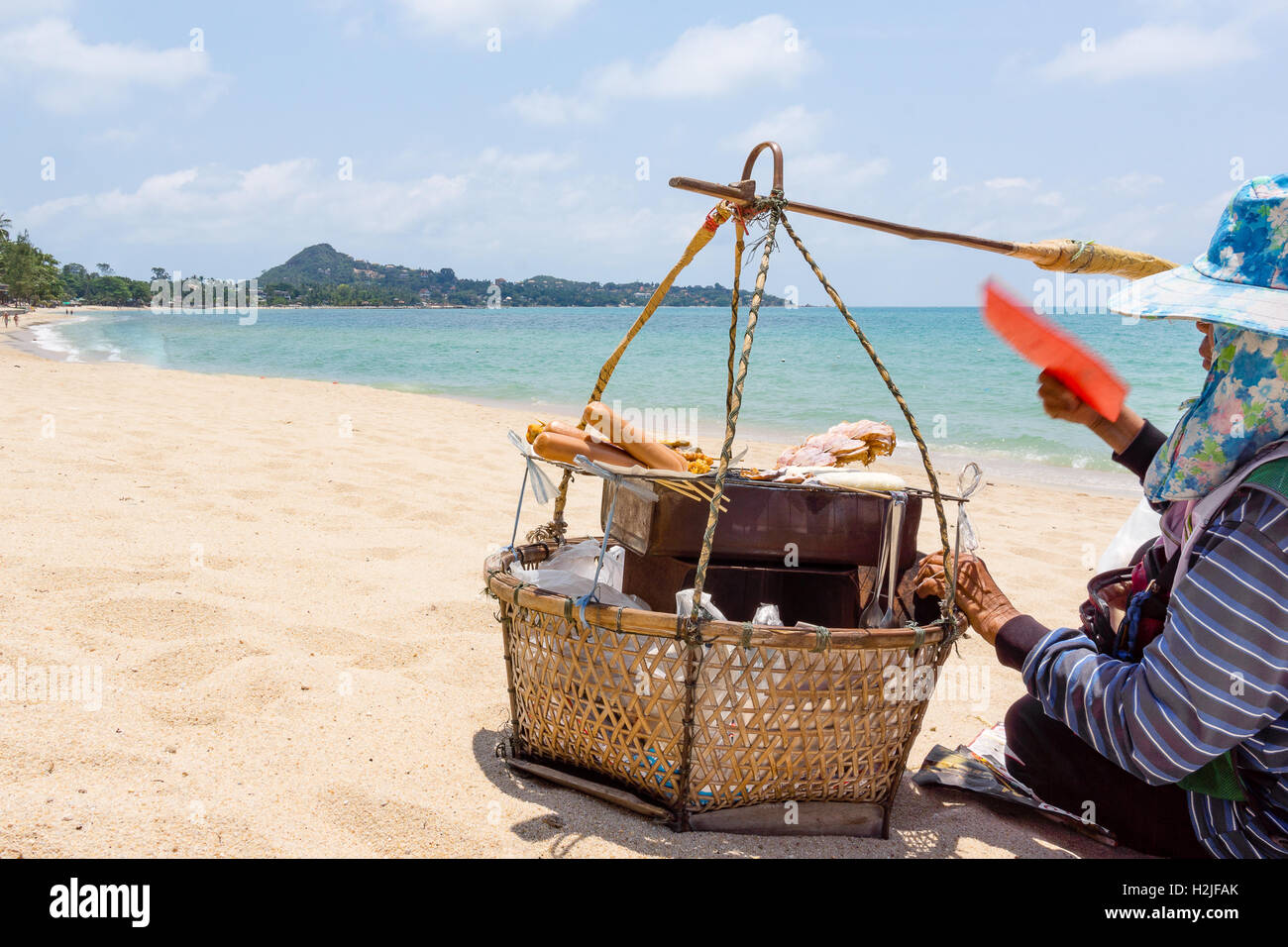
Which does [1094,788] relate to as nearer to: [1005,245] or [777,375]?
[1005,245]

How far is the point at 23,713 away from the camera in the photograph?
2064 millimetres

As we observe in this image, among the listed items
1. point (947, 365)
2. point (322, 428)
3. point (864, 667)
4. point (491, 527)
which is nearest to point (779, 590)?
point (864, 667)

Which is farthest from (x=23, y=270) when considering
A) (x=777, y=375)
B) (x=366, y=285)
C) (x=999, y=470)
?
(x=999, y=470)

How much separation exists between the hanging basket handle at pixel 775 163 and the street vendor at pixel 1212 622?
2.66ft

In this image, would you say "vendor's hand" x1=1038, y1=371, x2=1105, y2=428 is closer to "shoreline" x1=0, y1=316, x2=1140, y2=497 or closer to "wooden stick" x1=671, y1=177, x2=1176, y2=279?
"wooden stick" x1=671, y1=177, x2=1176, y2=279

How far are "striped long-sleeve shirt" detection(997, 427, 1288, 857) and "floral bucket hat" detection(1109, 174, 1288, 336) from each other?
0.33 metres

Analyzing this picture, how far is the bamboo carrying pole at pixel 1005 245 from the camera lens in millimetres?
2062

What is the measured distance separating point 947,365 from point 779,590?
2350 cm

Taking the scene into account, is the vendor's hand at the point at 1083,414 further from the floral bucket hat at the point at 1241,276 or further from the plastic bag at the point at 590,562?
the plastic bag at the point at 590,562

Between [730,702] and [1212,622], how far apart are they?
92cm

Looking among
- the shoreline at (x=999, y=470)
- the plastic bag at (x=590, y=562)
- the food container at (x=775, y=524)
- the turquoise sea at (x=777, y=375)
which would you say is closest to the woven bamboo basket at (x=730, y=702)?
the food container at (x=775, y=524)

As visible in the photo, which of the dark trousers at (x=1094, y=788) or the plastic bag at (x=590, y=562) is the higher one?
the plastic bag at (x=590, y=562)

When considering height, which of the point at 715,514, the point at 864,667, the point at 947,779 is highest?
the point at 715,514
